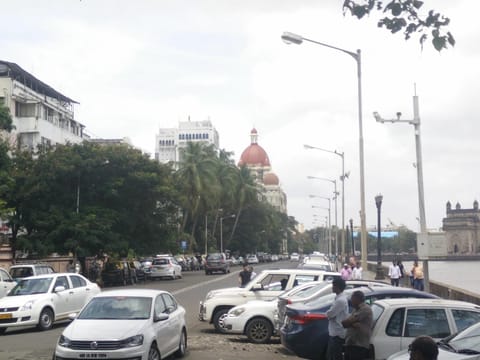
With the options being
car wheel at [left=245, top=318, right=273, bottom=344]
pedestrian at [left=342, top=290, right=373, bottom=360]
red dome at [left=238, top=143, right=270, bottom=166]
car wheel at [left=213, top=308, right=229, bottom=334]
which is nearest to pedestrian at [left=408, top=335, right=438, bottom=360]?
pedestrian at [left=342, top=290, right=373, bottom=360]

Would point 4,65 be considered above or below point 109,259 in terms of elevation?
above

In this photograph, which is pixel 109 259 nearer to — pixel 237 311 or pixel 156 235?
pixel 156 235

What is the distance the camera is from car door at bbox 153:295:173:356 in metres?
11.9

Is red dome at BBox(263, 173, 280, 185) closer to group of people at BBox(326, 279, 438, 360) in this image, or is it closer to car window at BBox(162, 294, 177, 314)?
car window at BBox(162, 294, 177, 314)

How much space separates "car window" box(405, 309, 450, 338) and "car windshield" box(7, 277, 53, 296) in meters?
12.0

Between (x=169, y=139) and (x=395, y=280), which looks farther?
(x=169, y=139)

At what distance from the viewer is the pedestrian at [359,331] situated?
364 inches

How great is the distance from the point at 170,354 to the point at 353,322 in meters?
4.62

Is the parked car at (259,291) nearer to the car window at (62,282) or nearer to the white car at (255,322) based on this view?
the white car at (255,322)

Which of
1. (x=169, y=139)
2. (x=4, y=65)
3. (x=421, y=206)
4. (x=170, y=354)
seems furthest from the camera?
(x=169, y=139)

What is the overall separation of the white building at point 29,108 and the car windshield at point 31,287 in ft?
101

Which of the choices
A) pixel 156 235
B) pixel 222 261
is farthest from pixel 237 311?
pixel 222 261

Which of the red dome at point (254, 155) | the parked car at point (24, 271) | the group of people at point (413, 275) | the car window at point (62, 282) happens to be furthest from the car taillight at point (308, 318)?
the red dome at point (254, 155)

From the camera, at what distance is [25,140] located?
53062 millimetres
